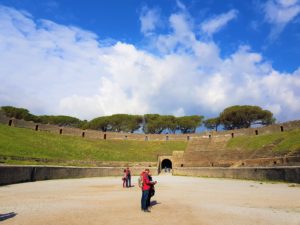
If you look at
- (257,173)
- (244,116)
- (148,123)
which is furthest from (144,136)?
(257,173)

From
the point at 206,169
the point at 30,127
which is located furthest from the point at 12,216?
the point at 30,127

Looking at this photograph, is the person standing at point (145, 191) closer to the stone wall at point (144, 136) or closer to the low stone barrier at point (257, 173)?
the low stone barrier at point (257, 173)

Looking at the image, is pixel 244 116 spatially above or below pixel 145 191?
above

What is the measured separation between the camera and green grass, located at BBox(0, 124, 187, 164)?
35.3 metres

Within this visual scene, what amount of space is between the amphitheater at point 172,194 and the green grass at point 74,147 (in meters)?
3.91

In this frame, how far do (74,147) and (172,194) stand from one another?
37.0 meters

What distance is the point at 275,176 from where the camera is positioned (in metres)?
20.7

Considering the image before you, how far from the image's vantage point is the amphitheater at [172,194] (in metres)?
7.45

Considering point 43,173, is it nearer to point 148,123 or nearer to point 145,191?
point 145,191

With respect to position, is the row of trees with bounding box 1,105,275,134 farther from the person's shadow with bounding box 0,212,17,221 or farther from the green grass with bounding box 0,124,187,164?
the person's shadow with bounding box 0,212,17,221

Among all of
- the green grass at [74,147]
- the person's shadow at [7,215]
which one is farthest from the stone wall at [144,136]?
the person's shadow at [7,215]

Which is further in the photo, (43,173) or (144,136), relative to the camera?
(144,136)

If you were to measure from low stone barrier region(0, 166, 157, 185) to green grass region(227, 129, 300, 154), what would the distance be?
22133 mm

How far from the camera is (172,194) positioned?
536 inches
